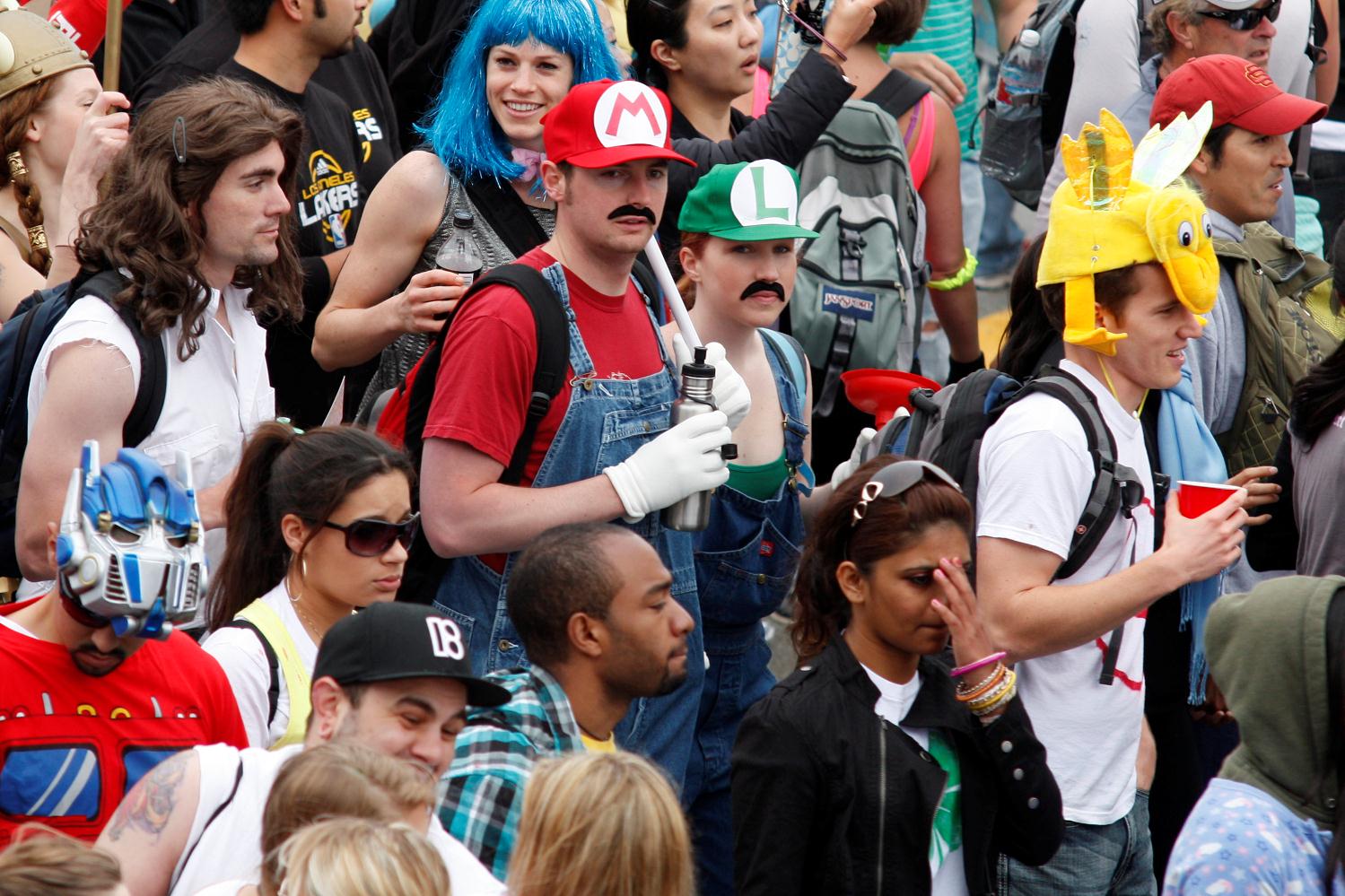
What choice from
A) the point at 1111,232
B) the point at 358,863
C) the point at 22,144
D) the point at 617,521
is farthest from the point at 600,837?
the point at 22,144

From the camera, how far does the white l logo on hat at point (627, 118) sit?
4207 millimetres

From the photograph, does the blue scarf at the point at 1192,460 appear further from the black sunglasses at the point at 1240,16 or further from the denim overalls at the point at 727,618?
the black sunglasses at the point at 1240,16

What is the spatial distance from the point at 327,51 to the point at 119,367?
1936 mm

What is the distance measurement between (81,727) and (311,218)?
8.29 ft

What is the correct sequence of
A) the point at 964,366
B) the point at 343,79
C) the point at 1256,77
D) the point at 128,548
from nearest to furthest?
the point at 128,548
the point at 1256,77
the point at 343,79
the point at 964,366

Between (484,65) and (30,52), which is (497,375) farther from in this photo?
(30,52)

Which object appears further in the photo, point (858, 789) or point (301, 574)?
point (301, 574)

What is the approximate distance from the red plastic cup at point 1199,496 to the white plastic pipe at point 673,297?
1.20 metres

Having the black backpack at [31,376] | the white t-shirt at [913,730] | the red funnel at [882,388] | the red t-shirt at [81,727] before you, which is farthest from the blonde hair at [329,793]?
the red funnel at [882,388]

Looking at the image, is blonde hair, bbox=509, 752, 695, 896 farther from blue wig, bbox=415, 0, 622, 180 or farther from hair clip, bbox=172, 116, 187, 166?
blue wig, bbox=415, 0, 622, 180

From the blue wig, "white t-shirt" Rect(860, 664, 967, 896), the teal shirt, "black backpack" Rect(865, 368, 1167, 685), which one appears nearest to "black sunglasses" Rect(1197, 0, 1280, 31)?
the teal shirt

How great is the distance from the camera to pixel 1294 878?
2.94m

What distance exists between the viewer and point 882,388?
16.4 feet

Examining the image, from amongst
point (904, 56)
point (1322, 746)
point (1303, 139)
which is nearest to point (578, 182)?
point (1322, 746)
